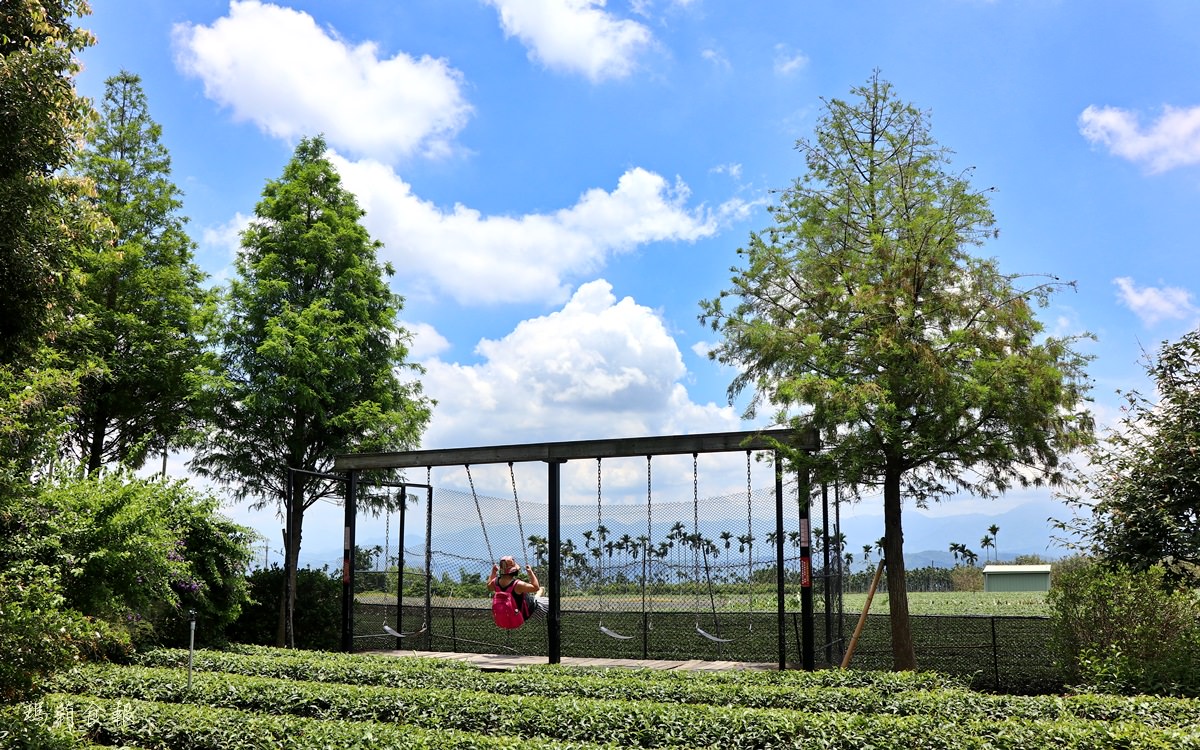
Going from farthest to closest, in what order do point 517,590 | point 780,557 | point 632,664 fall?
point 517,590, point 632,664, point 780,557

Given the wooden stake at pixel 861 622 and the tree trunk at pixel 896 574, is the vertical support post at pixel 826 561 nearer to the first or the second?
the wooden stake at pixel 861 622

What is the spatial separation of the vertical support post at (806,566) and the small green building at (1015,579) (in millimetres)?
50529

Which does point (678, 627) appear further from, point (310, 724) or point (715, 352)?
point (310, 724)

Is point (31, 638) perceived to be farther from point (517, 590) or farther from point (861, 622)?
point (861, 622)

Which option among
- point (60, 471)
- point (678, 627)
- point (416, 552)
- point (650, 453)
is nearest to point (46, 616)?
point (60, 471)

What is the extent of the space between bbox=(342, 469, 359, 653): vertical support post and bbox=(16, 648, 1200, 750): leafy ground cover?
4656 mm

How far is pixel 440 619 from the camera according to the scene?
2031cm

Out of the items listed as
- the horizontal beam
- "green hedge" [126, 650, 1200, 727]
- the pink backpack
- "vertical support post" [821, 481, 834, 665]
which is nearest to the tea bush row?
"green hedge" [126, 650, 1200, 727]

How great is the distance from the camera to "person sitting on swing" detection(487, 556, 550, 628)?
14688 mm

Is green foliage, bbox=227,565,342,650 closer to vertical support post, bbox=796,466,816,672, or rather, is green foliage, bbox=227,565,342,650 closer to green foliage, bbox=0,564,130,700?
green foliage, bbox=0,564,130,700

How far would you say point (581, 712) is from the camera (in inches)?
326

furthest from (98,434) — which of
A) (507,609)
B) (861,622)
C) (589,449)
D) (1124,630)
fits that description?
(1124,630)

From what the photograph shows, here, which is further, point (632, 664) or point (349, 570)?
point (349, 570)

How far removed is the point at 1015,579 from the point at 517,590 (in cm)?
5221
